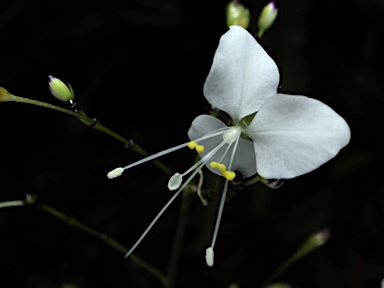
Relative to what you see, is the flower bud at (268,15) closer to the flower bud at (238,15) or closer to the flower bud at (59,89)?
the flower bud at (238,15)

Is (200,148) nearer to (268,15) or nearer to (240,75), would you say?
(240,75)

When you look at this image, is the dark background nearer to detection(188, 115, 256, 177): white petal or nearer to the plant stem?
the plant stem

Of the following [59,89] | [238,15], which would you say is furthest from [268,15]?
[59,89]

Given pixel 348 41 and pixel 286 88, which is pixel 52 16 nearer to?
pixel 286 88

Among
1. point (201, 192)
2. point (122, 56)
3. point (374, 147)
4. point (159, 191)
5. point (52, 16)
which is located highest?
point (52, 16)

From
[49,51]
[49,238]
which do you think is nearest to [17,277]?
[49,238]

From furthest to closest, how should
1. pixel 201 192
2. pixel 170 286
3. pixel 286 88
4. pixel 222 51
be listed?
pixel 286 88 → pixel 170 286 → pixel 201 192 → pixel 222 51

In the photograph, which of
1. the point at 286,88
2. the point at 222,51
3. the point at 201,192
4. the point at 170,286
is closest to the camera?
the point at 222,51

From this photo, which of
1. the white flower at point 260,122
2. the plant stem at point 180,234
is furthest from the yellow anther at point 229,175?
the plant stem at point 180,234
